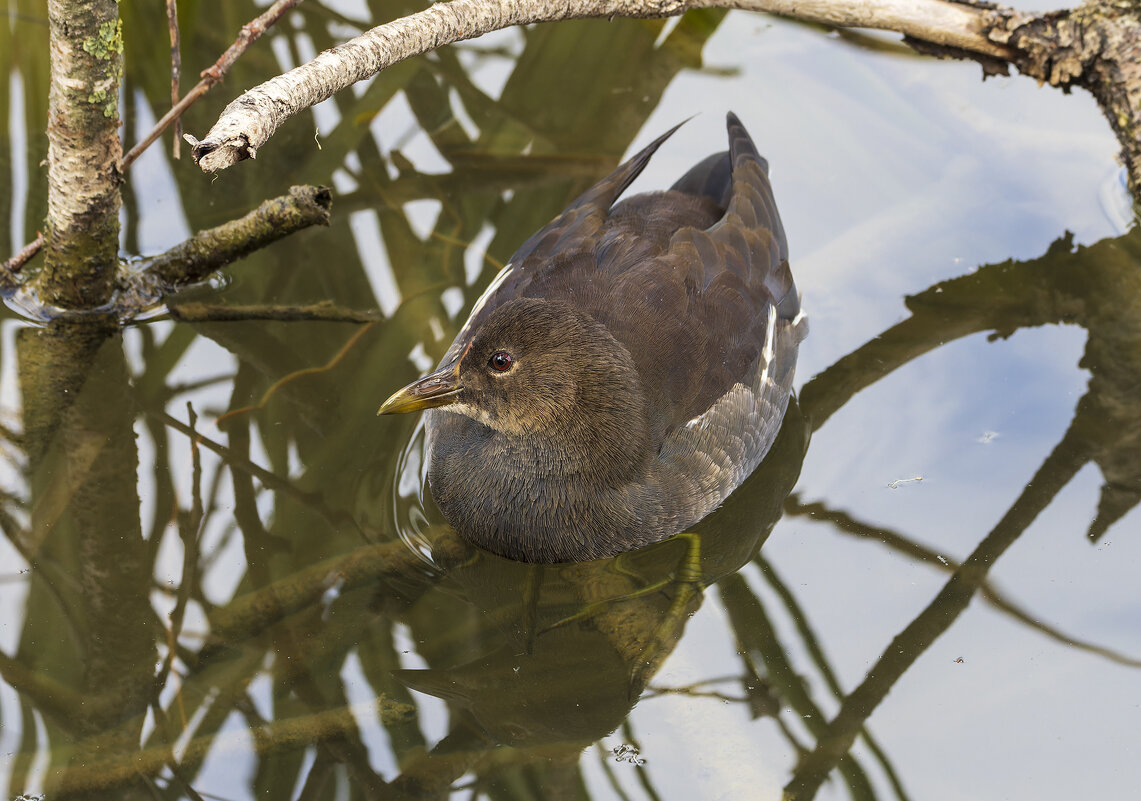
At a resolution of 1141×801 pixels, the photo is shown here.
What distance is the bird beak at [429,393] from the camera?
3807mm

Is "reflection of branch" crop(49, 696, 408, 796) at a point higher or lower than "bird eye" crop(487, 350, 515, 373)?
lower

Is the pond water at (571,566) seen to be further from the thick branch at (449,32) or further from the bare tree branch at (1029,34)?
the thick branch at (449,32)

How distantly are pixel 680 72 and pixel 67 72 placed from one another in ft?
10.8

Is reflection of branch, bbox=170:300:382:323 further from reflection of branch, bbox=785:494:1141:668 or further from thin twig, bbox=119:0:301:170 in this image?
reflection of branch, bbox=785:494:1141:668

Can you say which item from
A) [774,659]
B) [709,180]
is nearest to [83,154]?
[709,180]

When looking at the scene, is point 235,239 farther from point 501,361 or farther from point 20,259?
point 501,361

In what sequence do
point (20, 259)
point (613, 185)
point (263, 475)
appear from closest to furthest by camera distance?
point (263, 475)
point (20, 259)
point (613, 185)

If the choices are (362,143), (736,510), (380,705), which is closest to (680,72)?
(362,143)

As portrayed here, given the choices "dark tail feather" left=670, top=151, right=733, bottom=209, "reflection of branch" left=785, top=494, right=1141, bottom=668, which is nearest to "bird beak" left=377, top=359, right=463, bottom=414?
"reflection of branch" left=785, top=494, right=1141, bottom=668

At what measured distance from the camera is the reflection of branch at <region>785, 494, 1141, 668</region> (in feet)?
12.3

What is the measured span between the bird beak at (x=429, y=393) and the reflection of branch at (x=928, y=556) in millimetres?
1374

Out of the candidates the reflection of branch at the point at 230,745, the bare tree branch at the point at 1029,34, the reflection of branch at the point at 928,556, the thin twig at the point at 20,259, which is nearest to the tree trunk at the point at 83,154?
the thin twig at the point at 20,259

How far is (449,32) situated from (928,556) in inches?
95.0

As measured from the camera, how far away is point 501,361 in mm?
3795
